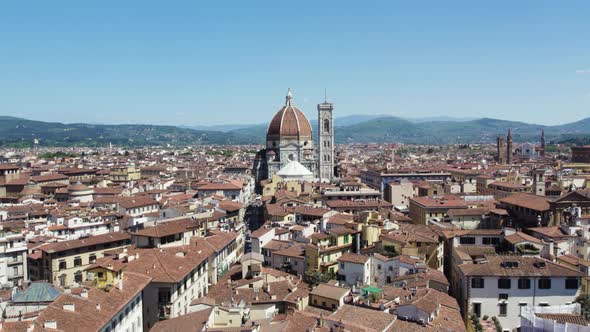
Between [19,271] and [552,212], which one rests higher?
[552,212]

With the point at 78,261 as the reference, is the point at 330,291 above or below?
above

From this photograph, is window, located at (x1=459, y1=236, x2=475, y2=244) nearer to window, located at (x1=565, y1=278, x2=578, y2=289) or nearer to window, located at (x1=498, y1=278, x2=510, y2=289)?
window, located at (x1=498, y1=278, x2=510, y2=289)

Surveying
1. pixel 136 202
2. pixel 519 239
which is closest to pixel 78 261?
pixel 136 202

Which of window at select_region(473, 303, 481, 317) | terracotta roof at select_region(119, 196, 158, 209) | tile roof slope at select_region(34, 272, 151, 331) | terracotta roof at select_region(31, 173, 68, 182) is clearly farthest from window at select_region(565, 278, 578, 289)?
terracotta roof at select_region(31, 173, 68, 182)

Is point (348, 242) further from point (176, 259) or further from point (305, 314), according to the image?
point (305, 314)

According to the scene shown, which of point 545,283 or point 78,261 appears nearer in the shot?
point 545,283

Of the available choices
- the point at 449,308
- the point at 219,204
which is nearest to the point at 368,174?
the point at 219,204

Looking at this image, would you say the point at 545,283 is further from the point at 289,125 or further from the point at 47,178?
the point at 47,178

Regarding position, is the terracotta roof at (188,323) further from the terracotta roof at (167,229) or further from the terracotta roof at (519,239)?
the terracotta roof at (519,239)

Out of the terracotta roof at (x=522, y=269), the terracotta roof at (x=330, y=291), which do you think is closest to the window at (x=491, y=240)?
the terracotta roof at (x=522, y=269)
